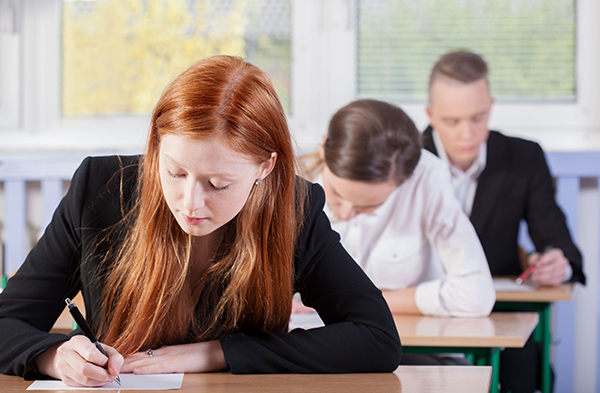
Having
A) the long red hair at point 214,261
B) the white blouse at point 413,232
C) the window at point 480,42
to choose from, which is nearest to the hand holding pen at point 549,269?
the white blouse at point 413,232

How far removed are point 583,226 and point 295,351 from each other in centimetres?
231

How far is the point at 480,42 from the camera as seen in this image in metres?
2.99

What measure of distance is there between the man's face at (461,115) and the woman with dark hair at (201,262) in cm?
154

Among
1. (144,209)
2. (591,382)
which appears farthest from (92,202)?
(591,382)

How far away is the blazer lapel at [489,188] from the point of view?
268cm

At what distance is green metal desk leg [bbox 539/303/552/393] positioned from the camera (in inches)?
85.1

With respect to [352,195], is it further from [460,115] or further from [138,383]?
[138,383]

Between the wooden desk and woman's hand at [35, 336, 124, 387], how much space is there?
0.06 metres

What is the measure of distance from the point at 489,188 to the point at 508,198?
0.30 feet

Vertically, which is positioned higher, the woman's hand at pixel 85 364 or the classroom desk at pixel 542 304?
the woman's hand at pixel 85 364

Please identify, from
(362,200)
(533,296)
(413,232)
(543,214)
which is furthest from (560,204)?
(362,200)

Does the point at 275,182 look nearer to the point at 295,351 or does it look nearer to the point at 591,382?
the point at 295,351

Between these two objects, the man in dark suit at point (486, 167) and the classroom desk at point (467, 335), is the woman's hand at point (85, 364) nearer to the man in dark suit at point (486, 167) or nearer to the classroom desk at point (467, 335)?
the classroom desk at point (467, 335)

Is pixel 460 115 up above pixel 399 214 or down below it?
above
